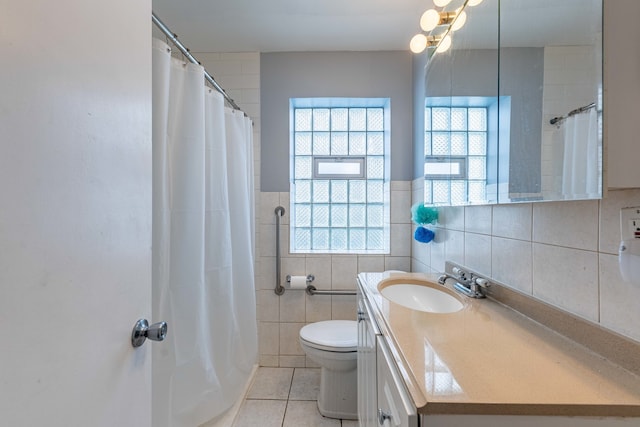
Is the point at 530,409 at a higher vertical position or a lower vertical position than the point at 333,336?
higher

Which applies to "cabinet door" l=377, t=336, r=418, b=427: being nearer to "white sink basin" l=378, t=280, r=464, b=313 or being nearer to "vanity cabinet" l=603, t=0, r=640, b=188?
"white sink basin" l=378, t=280, r=464, b=313

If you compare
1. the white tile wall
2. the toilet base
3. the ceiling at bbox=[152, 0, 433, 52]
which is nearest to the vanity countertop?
the white tile wall

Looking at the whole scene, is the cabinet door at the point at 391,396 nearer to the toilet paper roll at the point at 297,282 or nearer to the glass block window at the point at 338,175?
the toilet paper roll at the point at 297,282

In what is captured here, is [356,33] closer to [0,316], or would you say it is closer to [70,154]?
[70,154]

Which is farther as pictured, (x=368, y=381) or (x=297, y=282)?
(x=297, y=282)

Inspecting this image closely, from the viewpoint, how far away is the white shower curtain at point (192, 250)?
1.04 metres

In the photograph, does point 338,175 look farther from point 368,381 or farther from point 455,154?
point 368,381

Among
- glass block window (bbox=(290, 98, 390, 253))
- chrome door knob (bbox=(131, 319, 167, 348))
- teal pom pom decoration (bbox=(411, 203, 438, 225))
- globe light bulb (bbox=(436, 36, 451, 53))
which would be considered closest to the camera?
chrome door knob (bbox=(131, 319, 167, 348))

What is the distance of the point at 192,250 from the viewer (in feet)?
3.81

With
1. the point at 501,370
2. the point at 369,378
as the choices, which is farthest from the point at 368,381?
the point at 501,370

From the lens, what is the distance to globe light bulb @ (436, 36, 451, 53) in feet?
4.27

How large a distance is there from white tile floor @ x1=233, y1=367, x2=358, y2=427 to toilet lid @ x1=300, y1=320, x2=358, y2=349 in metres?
0.44

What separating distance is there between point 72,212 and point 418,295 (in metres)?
1.25

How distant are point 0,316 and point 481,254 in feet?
4.51
